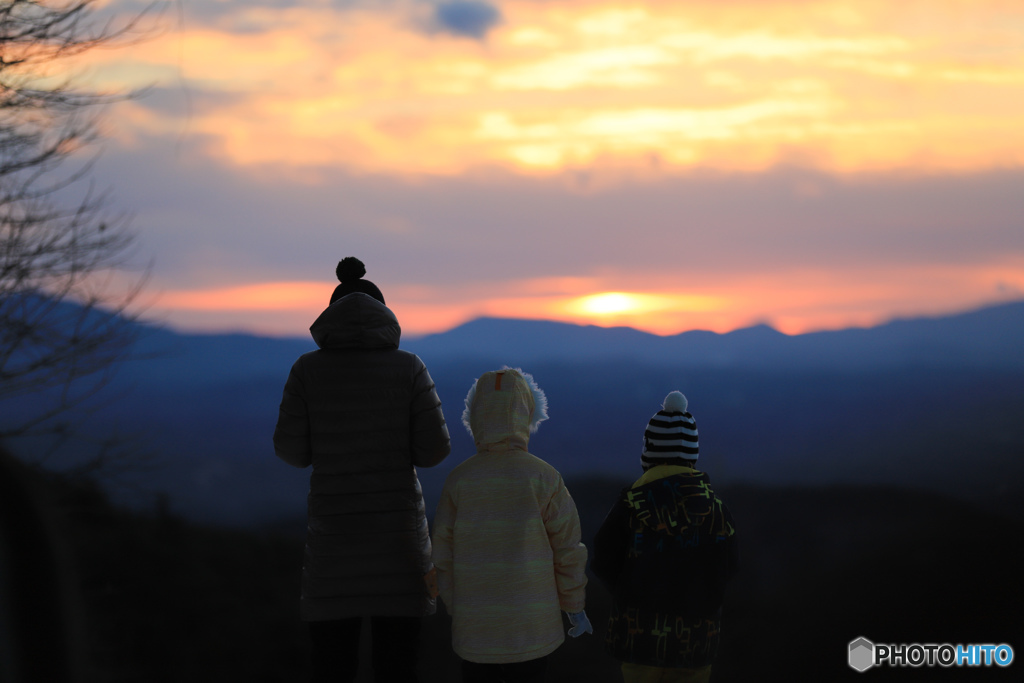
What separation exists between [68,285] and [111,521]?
10.9ft

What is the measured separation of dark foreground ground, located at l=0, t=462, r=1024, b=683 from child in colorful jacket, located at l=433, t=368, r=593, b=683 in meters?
0.46

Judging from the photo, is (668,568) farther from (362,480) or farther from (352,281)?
(352,281)

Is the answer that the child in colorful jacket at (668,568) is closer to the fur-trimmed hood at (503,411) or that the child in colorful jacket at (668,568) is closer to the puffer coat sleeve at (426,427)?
the fur-trimmed hood at (503,411)

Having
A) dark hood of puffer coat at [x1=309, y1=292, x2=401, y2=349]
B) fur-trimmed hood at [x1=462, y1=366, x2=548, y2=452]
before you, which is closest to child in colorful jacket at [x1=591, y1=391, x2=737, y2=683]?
fur-trimmed hood at [x1=462, y1=366, x2=548, y2=452]

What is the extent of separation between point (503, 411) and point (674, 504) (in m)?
0.73

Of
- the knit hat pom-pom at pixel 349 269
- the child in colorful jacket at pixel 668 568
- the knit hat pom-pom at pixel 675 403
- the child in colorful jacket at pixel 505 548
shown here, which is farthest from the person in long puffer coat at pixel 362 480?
the knit hat pom-pom at pixel 675 403

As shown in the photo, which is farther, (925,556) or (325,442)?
(925,556)

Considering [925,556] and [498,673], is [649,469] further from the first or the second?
[925,556]

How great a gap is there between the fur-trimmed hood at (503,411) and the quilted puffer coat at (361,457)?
0.67 ft

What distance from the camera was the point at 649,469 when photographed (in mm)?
2867

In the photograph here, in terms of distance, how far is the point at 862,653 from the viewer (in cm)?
453

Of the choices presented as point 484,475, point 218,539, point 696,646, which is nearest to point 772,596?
point 696,646

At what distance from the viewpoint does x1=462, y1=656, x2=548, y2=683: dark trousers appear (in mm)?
2664

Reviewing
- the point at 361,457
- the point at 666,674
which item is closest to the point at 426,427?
the point at 361,457
